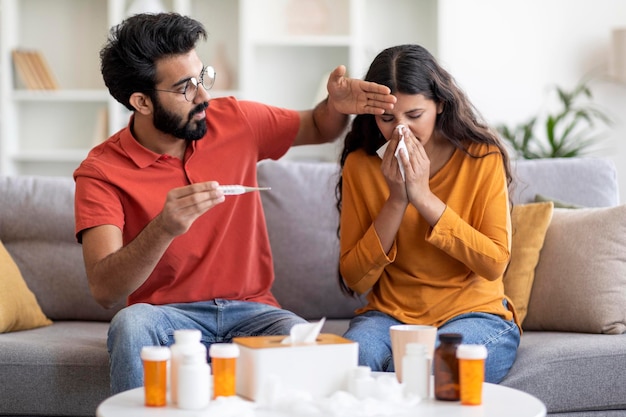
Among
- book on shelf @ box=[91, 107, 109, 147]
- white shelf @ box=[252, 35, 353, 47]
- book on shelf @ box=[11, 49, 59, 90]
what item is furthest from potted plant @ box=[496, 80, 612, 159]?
book on shelf @ box=[11, 49, 59, 90]

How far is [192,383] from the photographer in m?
1.46

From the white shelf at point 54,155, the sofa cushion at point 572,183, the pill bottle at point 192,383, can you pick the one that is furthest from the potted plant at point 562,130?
the pill bottle at point 192,383

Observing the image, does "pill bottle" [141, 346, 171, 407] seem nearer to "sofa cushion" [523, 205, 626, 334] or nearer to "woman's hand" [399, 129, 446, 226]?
"woman's hand" [399, 129, 446, 226]

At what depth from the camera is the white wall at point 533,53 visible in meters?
4.92

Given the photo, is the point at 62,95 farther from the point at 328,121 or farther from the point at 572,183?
the point at 572,183

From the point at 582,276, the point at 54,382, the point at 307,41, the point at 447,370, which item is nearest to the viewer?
the point at 447,370

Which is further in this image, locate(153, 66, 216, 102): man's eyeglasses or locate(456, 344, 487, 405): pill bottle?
locate(153, 66, 216, 102): man's eyeglasses

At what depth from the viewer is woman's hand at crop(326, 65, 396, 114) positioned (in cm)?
211

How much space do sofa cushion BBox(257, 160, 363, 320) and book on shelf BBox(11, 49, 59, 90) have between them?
2.57 metres

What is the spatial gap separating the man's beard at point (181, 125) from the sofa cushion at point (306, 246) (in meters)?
0.52

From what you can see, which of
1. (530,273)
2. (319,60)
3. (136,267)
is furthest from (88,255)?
(319,60)

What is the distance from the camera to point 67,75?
500cm

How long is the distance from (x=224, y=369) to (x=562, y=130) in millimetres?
3854

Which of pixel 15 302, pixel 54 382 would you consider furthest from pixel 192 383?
pixel 15 302
